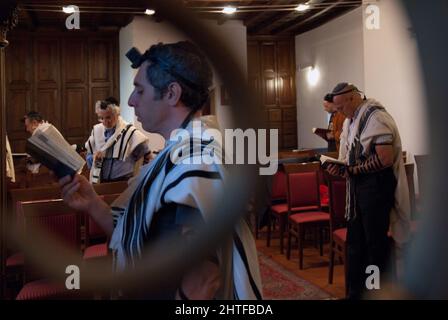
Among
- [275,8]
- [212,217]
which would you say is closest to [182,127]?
[212,217]

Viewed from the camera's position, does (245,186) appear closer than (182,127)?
Yes

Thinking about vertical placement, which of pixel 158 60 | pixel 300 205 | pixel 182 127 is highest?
pixel 158 60

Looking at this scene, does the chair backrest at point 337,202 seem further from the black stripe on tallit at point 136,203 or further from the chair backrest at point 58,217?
the black stripe on tallit at point 136,203

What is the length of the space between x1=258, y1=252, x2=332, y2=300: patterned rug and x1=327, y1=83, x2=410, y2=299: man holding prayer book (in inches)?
15.0

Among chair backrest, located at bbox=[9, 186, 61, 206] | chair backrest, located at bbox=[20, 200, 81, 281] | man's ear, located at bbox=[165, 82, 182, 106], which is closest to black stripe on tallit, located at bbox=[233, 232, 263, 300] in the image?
man's ear, located at bbox=[165, 82, 182, 106]

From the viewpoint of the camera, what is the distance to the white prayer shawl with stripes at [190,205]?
0.69 m

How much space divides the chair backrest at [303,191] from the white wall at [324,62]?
114 inches

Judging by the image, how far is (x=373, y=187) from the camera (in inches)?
77.4

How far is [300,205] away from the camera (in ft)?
9.92

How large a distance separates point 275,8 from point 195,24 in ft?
17.1

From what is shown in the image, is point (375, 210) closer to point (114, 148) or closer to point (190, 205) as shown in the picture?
point (190, 205)

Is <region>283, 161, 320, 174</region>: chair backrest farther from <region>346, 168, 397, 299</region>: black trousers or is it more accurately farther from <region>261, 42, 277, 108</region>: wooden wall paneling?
<region>261, 42, 277, 108</region>: wooden wall paneling

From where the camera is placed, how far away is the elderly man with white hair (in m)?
3.13

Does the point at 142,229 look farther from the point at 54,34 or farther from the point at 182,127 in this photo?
the point at 54,34
